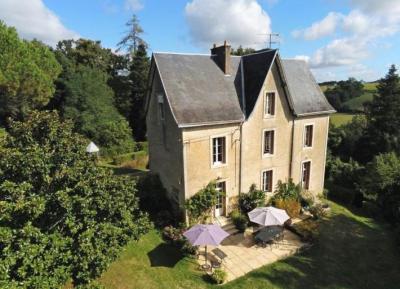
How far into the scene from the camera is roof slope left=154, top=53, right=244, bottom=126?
1772 cm

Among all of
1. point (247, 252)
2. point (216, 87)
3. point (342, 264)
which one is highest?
point (216, 87)

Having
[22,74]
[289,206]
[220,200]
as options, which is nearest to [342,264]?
[289,206]

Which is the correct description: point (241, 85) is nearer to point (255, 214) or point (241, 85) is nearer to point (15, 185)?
point (255, 214)

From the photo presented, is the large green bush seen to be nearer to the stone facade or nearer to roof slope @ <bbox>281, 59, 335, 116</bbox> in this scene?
the stone facade

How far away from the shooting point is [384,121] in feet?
150

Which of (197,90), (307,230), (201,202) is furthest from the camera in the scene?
(307,230)

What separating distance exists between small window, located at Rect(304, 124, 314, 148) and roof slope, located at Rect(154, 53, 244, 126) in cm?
727

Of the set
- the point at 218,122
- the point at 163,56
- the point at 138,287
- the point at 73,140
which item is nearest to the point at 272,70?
the point at 218,122

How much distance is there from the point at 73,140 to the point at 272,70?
14.8 metres

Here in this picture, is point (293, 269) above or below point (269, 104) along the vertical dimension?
below

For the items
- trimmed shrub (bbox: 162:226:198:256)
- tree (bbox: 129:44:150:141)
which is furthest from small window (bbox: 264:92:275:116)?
tree (bbox: 129:44:150:141)

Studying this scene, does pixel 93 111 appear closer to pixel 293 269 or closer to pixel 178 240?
pixel 178 240

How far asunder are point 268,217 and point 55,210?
12.4 m

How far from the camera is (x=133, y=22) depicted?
5341 cm
